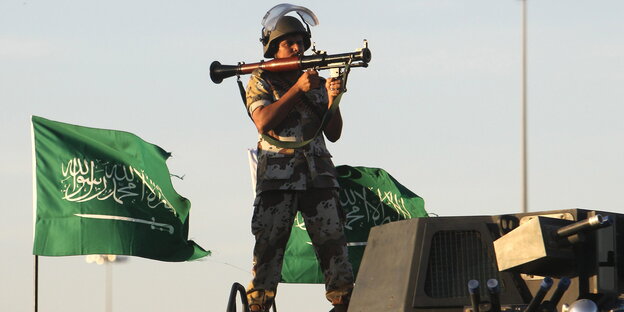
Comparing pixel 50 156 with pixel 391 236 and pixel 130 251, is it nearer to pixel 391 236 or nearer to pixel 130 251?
pixel 130 251

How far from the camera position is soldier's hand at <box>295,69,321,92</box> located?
9172mm

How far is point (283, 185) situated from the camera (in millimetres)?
9453

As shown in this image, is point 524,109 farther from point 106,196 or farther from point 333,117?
point 333,117

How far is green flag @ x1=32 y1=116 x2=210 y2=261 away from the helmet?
9.16 meters

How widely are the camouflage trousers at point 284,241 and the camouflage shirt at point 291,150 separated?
3.5 inches

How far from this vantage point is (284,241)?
9.55m

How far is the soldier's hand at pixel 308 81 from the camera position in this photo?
9.17m

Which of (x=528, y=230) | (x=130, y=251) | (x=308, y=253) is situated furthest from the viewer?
(x=308, y=253)

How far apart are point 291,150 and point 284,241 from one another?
57 centimetres

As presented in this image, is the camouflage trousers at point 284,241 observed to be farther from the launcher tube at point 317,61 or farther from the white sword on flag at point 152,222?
the white sword on flag at point 152,222

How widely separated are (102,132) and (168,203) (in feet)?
4.06

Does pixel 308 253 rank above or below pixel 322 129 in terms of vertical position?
below

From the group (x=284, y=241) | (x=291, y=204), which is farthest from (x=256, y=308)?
(x=291, y=204)

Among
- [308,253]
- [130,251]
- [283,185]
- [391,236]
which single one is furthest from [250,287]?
[308,253]
